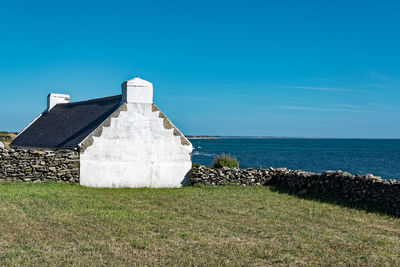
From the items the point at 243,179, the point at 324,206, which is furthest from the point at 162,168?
the point at 324,206

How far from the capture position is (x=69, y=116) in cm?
2781

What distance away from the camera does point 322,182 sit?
19.1 meters

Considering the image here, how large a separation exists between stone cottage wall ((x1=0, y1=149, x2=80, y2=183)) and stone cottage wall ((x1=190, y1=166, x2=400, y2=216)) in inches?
244

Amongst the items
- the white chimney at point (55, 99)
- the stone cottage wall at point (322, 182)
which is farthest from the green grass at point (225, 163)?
the white chimney at point (55, 99)

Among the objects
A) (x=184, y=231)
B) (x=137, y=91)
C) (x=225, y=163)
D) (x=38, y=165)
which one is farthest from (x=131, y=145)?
(x=184, y=231)

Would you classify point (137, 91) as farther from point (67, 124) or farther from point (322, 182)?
point (322, 182)

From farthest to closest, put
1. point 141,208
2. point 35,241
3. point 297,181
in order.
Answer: point 297,181, point 141,208, point 35,241

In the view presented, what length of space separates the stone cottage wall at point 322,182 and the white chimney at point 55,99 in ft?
45.6

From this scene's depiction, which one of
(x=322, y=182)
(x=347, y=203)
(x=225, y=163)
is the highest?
(x=225, y=163)

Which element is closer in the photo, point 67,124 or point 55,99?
point 67,124

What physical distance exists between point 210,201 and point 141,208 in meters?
3.09

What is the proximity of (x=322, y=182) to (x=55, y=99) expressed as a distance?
2090cm

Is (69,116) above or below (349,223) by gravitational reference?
above

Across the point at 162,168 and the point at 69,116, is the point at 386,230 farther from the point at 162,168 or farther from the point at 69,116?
the point at 69,116
